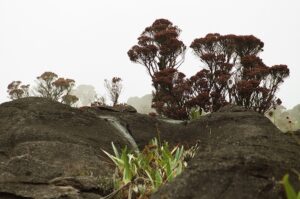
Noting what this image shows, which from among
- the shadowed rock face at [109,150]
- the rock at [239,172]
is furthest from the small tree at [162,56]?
the rock at [239,172]

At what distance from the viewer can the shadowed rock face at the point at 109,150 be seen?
3537mm

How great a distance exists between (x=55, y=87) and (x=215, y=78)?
12.4 meters

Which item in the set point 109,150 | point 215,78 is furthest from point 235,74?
point 109,150

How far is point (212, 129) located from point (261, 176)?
15.8 ft

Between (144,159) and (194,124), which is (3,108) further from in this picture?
(194,124)

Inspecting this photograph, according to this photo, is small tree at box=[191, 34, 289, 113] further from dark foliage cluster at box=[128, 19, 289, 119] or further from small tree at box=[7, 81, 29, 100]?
small tree at box=[7, 81, 29, 100]

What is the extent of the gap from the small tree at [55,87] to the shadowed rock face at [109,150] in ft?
43.4

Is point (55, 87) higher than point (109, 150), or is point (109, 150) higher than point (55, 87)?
point (55, 87)

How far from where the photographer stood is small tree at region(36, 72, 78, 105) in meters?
22.9

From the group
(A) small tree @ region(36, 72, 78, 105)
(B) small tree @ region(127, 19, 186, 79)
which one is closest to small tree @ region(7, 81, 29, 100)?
(A) small tree @ region(36, 72, 78, 105)

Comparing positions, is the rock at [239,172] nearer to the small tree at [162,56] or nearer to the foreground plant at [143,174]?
the foreground plant at [143,174]

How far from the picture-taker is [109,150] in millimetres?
7559

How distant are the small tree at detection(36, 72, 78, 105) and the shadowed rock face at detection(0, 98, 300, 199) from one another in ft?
43.4

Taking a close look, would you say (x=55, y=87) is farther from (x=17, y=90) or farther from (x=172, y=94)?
(x=172, y=94)
